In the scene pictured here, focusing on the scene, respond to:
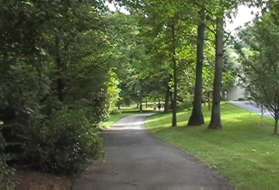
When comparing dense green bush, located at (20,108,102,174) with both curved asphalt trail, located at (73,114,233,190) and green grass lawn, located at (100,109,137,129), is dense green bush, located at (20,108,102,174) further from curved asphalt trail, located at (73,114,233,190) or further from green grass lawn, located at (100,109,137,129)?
green grass lawn, located at (100,109,137,129)

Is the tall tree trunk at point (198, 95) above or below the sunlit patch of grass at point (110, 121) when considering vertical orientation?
above

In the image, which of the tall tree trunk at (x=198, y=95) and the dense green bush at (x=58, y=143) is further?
the tall tree trunk at (x=198, y=95)

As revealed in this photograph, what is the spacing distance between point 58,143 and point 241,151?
29.1 feet

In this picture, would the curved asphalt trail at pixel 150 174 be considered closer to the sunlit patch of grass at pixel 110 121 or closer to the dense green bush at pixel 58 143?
the dense green bush at pixel 58 143

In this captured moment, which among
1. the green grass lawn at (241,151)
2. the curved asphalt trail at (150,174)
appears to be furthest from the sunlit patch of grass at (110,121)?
the curved asphalt trail at (150,174)

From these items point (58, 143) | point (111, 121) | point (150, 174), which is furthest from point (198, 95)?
point (111, 121)

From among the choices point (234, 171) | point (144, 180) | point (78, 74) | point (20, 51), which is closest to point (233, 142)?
point (78, 74)

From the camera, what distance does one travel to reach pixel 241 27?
3019 cm

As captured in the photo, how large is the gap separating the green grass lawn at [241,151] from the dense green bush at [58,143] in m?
3.57

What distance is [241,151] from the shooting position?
19.5 metres

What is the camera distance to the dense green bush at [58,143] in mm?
12367

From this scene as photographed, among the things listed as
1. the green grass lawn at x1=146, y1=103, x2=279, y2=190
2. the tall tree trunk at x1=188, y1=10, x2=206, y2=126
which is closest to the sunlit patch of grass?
the tall tree trunk at x1=188, y1=10, x2=206, y2=126

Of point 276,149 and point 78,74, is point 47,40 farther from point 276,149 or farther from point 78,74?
point 78,74

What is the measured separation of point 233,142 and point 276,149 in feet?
11.0
